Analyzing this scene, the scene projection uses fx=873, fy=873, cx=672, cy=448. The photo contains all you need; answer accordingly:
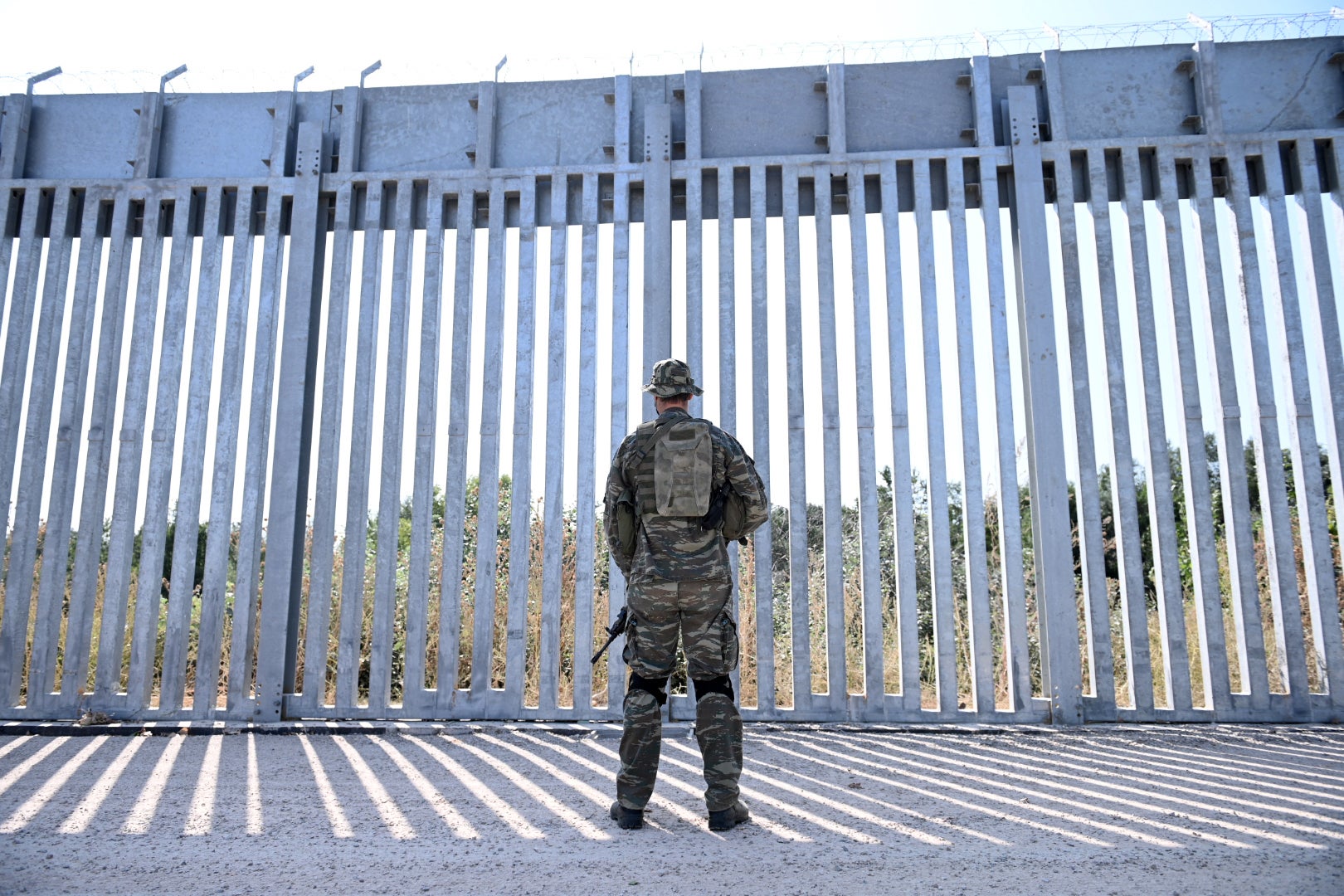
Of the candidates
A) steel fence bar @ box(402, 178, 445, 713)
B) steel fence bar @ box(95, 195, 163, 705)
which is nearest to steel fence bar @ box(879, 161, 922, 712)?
steel fence bar @ box(402, 178, 445, 713)

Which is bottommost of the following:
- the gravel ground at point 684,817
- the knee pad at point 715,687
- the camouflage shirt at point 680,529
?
the gravel ground at point 684,817

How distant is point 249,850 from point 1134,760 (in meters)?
4.17

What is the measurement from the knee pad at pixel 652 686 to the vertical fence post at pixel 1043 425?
3.27 m

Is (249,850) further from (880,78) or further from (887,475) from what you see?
(887,475)

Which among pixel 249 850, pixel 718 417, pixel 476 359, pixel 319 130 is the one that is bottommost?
pixel 249 850

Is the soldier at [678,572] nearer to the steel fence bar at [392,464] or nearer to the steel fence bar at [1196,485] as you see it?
the steel fence bar at [392,464]

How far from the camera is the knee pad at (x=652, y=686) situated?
3475 millimetres

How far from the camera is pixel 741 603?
6.65m

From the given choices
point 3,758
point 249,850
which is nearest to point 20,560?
point 3,758

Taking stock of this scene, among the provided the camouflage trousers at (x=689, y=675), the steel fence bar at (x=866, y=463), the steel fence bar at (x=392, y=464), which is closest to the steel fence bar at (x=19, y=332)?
the steel fence bar at (x=392, y=464)

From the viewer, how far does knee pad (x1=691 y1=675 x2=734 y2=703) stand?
346 cm

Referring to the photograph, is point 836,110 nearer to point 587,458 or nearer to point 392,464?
point 587,458

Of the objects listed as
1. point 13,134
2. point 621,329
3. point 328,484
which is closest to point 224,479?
point 328,484

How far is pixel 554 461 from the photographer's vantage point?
6.04 m
